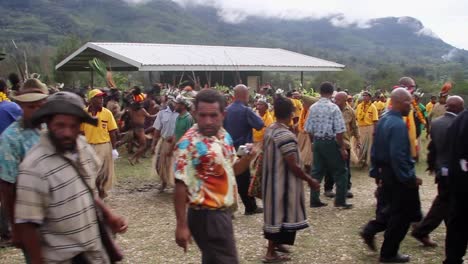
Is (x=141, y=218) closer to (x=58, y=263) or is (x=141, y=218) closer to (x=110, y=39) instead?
(x=58, y=263)

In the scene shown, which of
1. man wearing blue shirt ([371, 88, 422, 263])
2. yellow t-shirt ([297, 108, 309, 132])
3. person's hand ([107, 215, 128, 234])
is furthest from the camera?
yellow t-shirt ([297, 108, 309, 132])

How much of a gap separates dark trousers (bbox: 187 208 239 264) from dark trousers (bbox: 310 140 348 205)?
4197 millimetres

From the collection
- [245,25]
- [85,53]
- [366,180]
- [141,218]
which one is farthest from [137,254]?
[245,25]

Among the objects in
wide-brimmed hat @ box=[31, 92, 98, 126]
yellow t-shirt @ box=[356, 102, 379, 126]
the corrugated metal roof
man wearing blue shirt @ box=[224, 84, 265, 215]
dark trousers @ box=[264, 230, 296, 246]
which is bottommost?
dark trousers @ box=[264, 230, 296, 246]

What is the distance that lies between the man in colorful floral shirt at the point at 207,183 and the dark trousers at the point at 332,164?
163 inches

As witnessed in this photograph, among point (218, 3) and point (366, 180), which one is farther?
point (218, 3)

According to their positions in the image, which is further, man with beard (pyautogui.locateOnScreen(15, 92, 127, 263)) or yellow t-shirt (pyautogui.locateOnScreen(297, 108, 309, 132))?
yellow t-shirt (pyautogui.locateOnScreen(297, 108, 309, 132))

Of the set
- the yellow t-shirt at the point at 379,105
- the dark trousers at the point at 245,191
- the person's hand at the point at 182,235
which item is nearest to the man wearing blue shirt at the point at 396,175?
the dark trousers at the point at 245,191

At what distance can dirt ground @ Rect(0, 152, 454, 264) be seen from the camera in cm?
573

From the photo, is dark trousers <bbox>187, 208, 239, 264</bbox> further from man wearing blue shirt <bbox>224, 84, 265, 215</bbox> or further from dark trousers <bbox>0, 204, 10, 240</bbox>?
dark trousers <bbox>0, 204, 10, 240</bbox>

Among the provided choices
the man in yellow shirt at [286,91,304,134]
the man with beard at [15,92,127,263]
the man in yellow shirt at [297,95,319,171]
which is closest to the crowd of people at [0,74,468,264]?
the man with beard at [15,92,127,263]

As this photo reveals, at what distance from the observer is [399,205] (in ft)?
16.9

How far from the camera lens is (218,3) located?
166 m

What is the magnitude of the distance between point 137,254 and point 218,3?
16602 centimetres
